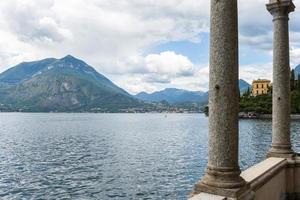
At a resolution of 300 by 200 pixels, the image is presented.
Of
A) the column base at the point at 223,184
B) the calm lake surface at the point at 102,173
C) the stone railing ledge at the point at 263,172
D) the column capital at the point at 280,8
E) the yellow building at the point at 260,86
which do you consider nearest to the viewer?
the column base at the point at 223,184

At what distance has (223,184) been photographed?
5.31 m

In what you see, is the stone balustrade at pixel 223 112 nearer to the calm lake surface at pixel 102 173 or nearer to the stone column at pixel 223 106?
the stone column at pixel 223 106

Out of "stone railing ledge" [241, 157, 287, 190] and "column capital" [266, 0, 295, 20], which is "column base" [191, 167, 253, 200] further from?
"column capital" [266, 0, 295, 20]

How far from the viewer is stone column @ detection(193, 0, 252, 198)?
5.35m

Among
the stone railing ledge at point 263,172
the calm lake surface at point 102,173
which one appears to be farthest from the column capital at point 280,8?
the calm lake surface at point 102,173

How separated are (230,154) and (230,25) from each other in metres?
1.84

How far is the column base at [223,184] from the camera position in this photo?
5.29m

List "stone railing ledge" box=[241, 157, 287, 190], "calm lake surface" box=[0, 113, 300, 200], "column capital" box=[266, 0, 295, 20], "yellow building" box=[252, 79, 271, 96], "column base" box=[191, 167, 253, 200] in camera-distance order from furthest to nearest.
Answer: "yellow building" box=[252, 79, 271, 96] < "calm lake surface" box=[0, 113, 300, 200] < "column capital" box=[266, 0, 295, 20] < "stone railing ledge" box=[241, 157, 287, 190] < "column base" box=[191, 167, 253, 200]

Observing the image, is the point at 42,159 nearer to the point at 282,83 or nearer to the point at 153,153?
the point at 153,153

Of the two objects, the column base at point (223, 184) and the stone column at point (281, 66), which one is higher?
the stone column at point (281, 66)

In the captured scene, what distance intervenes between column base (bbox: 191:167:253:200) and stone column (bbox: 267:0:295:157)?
162 inches

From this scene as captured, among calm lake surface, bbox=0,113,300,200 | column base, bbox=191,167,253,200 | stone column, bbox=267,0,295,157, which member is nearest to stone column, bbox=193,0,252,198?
column base, bbox=191,167,253,200

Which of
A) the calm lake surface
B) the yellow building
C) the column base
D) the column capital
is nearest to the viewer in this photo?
the column base

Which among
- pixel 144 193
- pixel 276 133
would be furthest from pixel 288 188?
pixel 144 193
